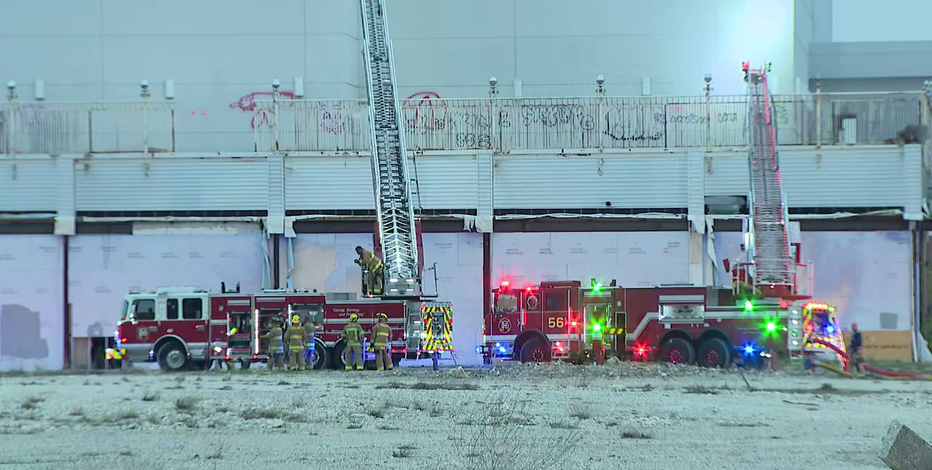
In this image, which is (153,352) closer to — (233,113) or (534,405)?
(233,113)

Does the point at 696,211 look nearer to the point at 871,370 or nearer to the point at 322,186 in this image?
the point at 871,370

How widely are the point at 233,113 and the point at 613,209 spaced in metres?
11.0

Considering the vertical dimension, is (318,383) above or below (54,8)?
below

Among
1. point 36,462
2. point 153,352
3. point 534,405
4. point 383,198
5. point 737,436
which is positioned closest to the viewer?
point 36,462

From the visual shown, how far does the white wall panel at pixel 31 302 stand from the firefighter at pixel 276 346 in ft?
24.9

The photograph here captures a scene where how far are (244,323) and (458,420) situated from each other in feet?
40.5

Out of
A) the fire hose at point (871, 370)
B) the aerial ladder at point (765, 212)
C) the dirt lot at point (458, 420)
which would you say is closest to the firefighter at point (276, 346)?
the dirt lot at point (458, 420)

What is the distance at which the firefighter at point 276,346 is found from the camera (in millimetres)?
28281

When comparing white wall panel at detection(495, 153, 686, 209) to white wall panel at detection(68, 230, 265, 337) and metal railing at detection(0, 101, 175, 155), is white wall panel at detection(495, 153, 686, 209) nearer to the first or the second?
white wall panel at detection(68, 230, 265, 337)

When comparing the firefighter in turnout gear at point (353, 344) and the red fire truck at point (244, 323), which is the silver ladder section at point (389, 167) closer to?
the red fire truck at point (244, 323)

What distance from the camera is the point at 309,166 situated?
108ft

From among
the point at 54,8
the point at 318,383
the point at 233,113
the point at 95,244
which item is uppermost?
the point at 54,8

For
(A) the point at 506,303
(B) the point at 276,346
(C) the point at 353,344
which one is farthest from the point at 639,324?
(B) the point at 276,346

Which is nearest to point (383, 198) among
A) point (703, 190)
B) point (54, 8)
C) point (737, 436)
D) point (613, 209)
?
point (613, 209)
